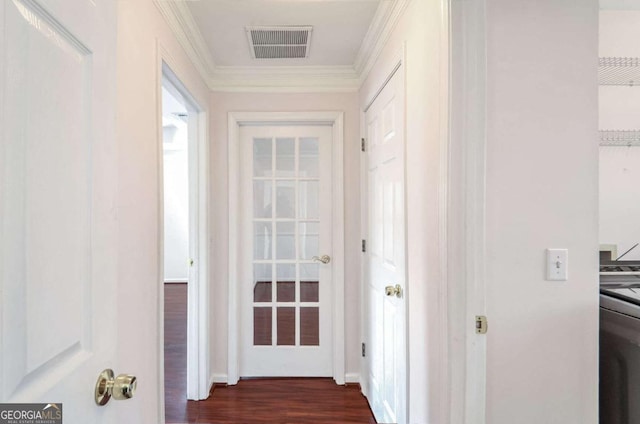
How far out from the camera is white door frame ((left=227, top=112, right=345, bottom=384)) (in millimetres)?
2400

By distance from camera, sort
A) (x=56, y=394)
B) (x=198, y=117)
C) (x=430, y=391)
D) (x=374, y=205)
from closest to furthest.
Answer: (x=56, y=394) < (x=430, y=391) < (x=374, y=205) < (x=198, y=117)

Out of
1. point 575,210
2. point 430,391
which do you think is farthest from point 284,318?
point 575,210

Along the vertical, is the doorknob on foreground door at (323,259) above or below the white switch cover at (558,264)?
below

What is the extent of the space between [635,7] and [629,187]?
0.89 meters

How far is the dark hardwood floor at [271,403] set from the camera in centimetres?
202

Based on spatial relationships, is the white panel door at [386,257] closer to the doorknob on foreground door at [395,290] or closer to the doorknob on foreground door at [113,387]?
the doorknob on foreground door at [395,290]

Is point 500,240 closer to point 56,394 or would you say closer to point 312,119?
point 56,394

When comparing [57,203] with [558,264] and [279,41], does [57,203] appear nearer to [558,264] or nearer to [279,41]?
[558,264]

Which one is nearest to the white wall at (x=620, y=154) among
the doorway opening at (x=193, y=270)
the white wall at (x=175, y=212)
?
the doorway opening at (x=193, y=270)

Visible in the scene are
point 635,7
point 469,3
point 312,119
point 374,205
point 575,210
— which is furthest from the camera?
point 312,119

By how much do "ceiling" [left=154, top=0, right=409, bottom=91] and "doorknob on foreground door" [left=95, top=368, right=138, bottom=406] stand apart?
1.52m

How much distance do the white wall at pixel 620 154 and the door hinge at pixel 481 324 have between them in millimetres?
1107

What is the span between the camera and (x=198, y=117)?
88.7 inches
